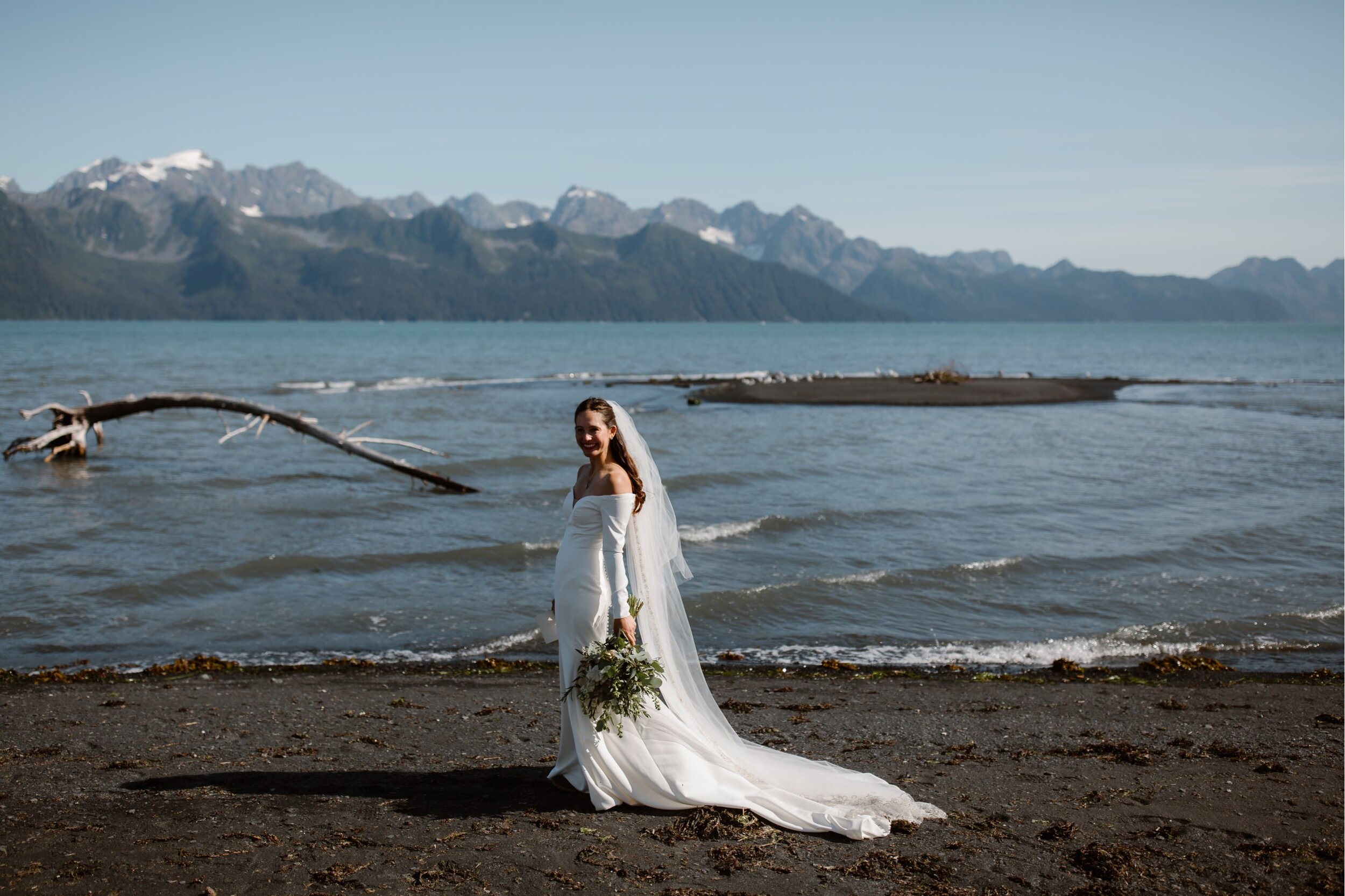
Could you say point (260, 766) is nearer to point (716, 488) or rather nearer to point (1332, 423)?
point (716, 488)

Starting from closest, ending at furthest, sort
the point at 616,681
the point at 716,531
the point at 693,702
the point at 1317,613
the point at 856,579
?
the point at 616,681 < the point at 693,702 < the point at 1317,613 < the point at 856,579 < the point at 716,531

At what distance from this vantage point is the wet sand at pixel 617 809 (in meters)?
5.34

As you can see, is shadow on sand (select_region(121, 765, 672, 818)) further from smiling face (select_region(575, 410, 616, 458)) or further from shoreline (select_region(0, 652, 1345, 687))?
shoreline (select_region(0, 652, 1345, 687))

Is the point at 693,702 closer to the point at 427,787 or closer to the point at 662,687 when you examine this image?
the point at 662,687

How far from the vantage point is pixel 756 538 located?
17.3 meters

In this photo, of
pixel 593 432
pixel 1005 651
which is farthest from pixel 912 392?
pixel 593 432

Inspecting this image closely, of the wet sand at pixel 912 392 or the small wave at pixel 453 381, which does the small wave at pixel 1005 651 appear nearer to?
the wet sand at pixel 912 392

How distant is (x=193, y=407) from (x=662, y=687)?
19688mm

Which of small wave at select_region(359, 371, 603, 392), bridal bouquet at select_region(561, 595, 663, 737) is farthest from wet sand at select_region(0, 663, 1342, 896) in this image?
small wave at select_region(359, 371, 603, 392)

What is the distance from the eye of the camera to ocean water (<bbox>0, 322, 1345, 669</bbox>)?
11984 millimetres

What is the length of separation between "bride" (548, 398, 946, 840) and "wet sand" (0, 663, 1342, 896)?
0.16 meters

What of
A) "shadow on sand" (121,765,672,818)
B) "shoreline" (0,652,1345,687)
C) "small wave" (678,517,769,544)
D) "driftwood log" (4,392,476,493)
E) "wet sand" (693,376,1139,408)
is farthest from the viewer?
"wet sand" (693,376,1139,408)

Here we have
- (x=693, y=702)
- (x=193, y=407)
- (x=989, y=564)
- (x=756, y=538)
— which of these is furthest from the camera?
(x=193, y=407)

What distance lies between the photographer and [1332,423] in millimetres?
38562
